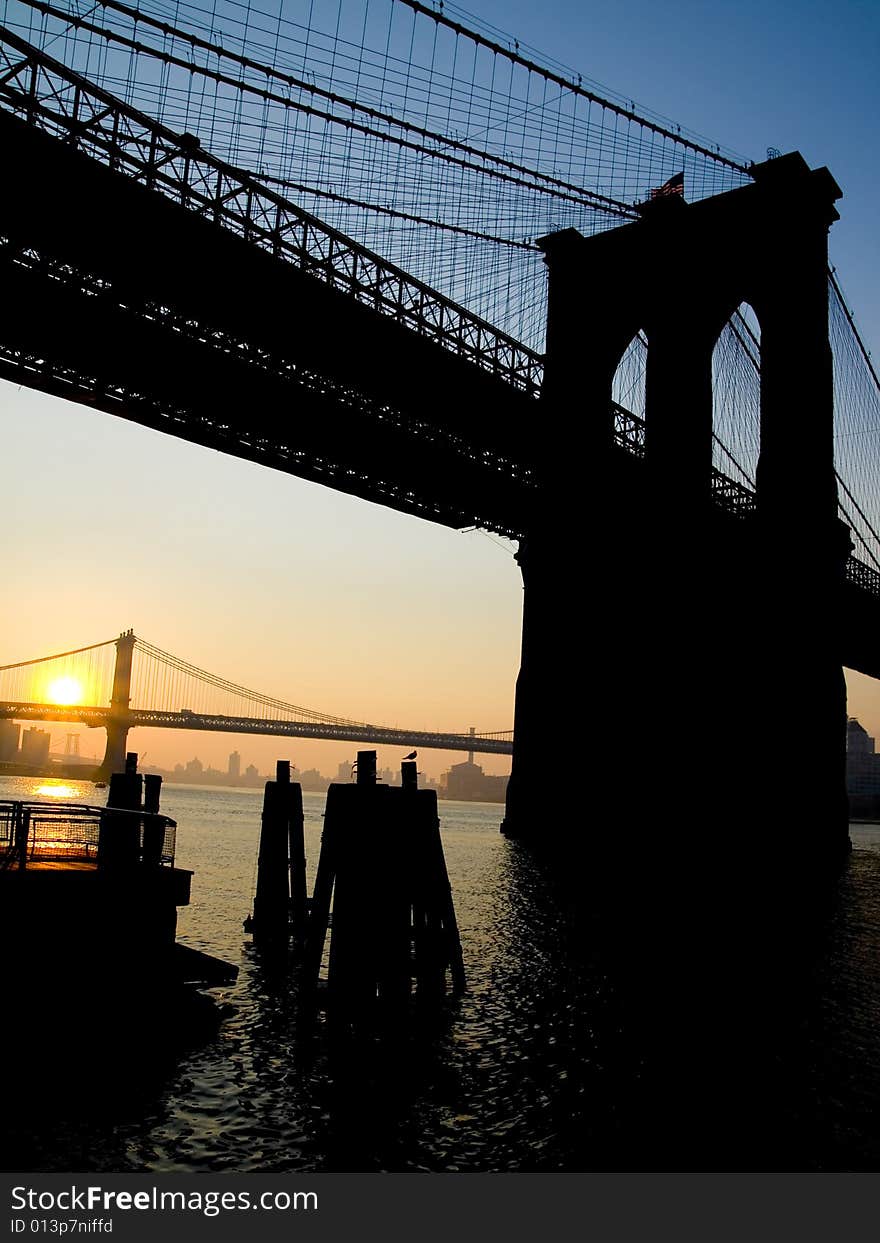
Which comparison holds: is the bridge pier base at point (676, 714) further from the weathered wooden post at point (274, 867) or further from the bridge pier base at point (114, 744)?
the bridge pier base at point (114, 744)

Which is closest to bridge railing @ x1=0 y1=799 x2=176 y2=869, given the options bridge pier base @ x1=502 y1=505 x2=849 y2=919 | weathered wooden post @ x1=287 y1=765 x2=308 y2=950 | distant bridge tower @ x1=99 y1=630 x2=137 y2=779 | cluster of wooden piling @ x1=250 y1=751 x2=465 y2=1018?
cluster of wooden piling @ x1=250 y1=751 x2=465 y2=1018

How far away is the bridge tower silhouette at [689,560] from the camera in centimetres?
3194

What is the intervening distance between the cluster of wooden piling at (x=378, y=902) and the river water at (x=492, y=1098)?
50cm

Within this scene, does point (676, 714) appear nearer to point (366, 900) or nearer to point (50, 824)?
point (366, 900)

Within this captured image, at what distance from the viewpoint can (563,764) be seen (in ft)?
111

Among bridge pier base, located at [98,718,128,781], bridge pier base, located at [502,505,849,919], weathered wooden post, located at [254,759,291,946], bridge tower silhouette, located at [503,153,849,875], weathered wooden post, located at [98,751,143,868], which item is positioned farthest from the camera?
bridge pier base, located at [98,718,128,781]

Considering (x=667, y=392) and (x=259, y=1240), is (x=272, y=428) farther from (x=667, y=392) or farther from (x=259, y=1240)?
(x=259, y=1240)

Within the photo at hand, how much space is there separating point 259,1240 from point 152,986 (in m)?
4.70

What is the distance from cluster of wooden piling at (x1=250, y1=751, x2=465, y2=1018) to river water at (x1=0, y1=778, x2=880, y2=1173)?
0.50 metres

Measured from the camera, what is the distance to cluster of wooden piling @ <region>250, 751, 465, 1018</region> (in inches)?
407

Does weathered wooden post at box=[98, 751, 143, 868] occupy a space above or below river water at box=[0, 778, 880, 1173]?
Answer: above

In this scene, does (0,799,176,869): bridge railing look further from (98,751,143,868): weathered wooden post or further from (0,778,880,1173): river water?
(0,778,880,1173): river water

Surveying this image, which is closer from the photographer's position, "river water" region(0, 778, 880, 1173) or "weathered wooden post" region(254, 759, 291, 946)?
"river water" region(0, 778, 880, 1173)

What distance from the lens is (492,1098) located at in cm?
845
